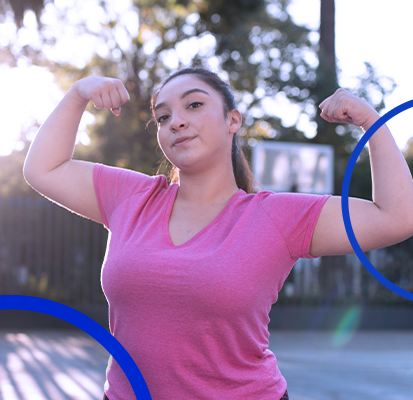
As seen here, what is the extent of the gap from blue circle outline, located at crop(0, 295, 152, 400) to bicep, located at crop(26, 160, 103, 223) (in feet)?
1.18

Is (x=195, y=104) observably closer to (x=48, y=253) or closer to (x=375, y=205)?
(x=375, y=205)

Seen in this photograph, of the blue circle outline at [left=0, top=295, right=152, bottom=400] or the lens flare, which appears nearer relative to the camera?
the blue circle outline at [left=0, top=295, right=152, bottom=400]

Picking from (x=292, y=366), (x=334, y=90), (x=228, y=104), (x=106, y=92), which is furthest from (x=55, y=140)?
(x=334, y=90)

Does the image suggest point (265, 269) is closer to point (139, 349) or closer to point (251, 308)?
point (251, 308)

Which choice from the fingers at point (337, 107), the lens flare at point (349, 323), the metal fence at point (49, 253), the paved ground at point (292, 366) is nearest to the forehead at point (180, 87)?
the fingers at point (337, 107)

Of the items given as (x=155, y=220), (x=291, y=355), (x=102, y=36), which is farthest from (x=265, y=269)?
(x=102, y=36)

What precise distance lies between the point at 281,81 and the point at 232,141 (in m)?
12.9

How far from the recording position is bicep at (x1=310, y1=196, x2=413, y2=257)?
4.52ft

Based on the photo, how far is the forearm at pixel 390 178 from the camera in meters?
1.37

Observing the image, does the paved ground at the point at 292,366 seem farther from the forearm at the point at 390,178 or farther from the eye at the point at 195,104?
the forearm at the point at 390,178

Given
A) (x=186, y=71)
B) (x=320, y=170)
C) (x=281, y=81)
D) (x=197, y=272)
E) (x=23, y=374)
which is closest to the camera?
(x=197, y=272)

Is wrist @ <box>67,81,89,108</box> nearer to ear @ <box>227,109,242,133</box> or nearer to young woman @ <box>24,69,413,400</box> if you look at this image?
young woman @ <box>24,69,413,400</box>

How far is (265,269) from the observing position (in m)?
1.42

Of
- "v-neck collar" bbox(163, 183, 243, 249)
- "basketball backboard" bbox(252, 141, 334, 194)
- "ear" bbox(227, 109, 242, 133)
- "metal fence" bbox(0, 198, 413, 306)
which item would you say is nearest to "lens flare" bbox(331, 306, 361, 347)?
"metal fence" bbox(0, 198, 413, 306)
